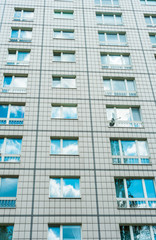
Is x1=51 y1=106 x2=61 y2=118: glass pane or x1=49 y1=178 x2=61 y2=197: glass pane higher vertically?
x1=51 y1=106 x2=61 y2=118: glass pane

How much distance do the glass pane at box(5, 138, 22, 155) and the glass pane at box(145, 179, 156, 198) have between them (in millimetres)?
9150

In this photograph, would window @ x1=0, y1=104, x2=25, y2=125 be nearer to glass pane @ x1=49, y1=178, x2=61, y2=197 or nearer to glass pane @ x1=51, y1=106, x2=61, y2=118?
glass pane @ x1=51, y1=106, x2=61, y2=118

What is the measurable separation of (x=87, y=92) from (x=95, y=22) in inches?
370

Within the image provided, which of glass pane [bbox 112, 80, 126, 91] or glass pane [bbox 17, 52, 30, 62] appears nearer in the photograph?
glass pane [bbox 112, 80, 126, 91]

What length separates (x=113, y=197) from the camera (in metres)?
16.8

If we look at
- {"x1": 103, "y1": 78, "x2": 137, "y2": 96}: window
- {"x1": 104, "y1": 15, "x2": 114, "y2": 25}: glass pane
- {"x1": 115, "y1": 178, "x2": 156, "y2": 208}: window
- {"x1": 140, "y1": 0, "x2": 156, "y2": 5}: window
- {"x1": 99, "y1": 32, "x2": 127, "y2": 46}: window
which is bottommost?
A: {"x1": 115, "y1": 178, "x2": 156, "y2": 208}: window

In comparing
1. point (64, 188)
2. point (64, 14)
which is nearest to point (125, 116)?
point (64, 188)

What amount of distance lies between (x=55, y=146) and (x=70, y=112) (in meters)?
3.26

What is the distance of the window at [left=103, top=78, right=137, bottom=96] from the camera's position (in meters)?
22.1

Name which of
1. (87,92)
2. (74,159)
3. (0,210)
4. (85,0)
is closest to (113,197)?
(74,159)

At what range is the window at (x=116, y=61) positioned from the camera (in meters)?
23.8

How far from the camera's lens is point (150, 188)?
696 inches

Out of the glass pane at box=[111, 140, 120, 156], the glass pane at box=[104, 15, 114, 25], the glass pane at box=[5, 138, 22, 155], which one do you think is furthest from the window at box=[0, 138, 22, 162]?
the glass pane at box=[104, 15, 114, 25]

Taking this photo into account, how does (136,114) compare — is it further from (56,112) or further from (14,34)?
(14,34)
